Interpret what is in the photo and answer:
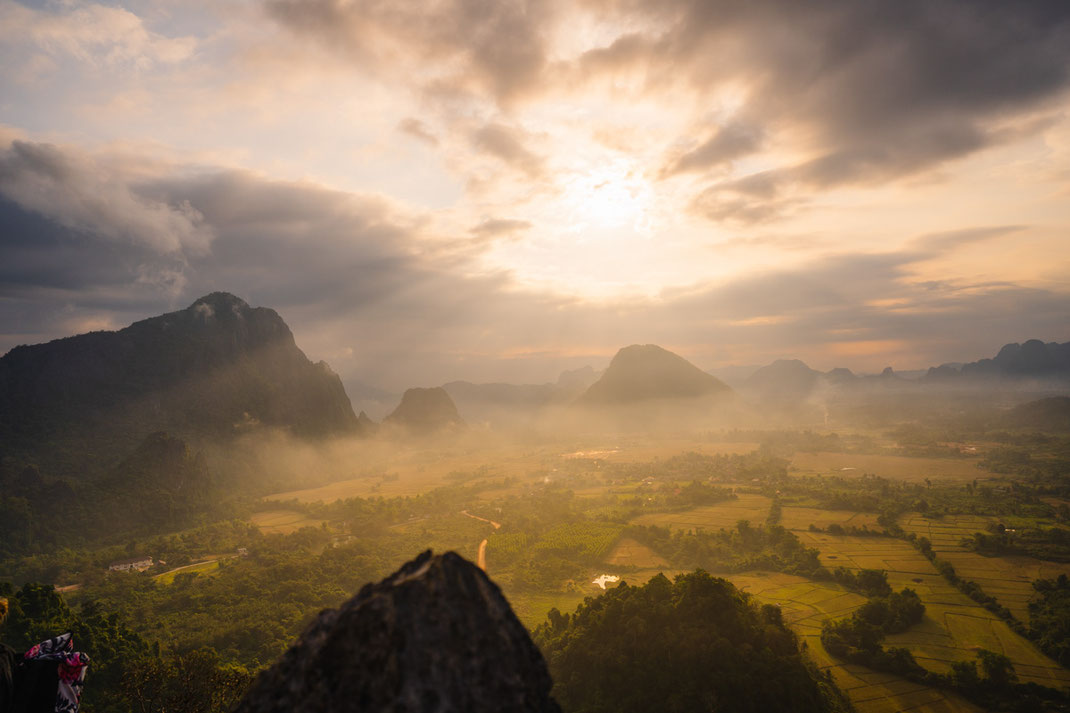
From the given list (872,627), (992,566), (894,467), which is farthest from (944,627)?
(894,467)

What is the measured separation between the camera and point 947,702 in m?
24.1

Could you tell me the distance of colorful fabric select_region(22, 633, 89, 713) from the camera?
530 cm

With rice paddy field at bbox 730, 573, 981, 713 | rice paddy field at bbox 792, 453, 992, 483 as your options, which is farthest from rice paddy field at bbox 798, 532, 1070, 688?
rice paddy field at bbox 792, 453, 992, 483

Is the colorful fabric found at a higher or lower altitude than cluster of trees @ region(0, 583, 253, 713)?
higher

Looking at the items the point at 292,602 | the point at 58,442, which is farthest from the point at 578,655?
the point at 58,442

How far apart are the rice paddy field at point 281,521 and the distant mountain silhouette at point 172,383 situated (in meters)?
29.7

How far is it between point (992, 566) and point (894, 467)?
58177mm

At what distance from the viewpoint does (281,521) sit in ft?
221

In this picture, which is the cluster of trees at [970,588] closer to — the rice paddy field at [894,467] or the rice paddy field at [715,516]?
the rice paddy field at [715,516]

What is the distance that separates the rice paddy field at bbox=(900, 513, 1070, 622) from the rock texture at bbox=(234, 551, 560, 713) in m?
47.0

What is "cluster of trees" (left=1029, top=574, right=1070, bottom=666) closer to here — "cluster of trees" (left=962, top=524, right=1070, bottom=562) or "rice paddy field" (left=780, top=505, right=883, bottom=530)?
"cluster of trees" (left=962, top=524, right=1070, bottom=562)

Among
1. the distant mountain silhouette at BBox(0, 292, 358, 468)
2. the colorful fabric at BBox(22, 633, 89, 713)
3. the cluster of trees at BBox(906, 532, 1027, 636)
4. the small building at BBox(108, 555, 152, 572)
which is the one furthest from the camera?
the distant mountain silhouette at BBox(0, 292, 358, 468)

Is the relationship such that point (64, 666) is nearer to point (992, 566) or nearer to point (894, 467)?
point (992, 566)

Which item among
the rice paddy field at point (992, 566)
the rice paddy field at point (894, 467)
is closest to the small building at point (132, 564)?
the rice paddy field at point (992, 566)
